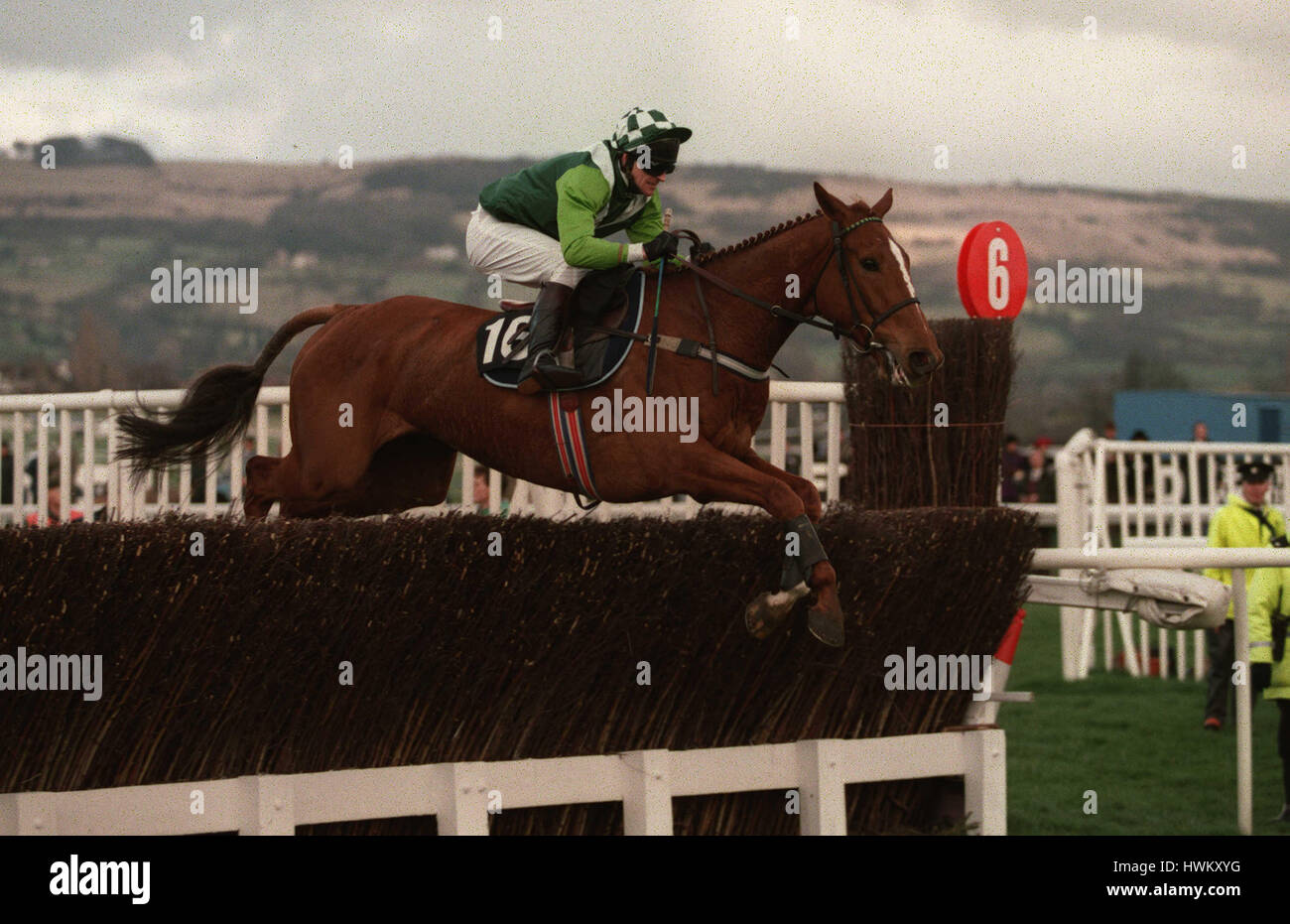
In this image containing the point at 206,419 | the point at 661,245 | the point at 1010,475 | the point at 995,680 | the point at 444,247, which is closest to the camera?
the point at 661,245

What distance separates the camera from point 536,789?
480 centimetres

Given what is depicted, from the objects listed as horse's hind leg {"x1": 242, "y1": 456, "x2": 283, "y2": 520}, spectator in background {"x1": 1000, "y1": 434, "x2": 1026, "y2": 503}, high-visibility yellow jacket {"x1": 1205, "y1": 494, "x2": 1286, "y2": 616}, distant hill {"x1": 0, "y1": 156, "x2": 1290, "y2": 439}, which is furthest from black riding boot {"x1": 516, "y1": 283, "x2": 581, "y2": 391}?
distant hill {"x1": 0, "y1": 156, "x2": 1290, "y2": 439}

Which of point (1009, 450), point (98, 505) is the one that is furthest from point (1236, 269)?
point (98, 505)

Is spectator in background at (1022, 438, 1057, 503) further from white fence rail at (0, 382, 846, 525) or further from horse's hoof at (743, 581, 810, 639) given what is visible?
horse's hoof at (743, 581, 810, 639)

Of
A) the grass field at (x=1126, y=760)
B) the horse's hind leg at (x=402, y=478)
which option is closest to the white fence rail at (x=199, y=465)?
the horse's hind leg at (x=402, y=478)

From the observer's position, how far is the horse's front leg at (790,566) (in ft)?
15.8

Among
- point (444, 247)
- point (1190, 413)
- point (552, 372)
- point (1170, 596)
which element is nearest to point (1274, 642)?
point (1170, 596)

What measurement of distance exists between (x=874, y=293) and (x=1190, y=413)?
30.6 m

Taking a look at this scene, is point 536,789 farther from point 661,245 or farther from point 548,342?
point 661,245

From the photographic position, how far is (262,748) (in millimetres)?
4441

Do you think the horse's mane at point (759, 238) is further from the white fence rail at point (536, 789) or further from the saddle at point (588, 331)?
the white fence rail at point (536, 789)
